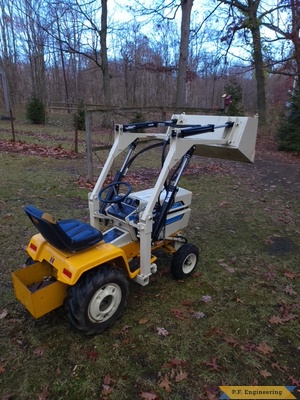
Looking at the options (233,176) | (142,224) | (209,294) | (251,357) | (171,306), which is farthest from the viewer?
(233,176)

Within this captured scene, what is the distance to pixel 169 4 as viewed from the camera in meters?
13.5

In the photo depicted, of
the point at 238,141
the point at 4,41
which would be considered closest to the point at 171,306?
the point at 238,141

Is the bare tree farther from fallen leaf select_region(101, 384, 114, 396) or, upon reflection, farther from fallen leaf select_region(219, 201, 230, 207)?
fallen leaf select_region(101, 384, 114, 396)

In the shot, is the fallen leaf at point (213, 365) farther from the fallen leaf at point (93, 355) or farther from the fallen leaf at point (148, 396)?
the fallen leaf at point (93, 355)

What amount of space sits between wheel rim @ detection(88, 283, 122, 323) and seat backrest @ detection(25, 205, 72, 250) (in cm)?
51

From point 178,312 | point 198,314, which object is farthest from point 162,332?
point 198,314

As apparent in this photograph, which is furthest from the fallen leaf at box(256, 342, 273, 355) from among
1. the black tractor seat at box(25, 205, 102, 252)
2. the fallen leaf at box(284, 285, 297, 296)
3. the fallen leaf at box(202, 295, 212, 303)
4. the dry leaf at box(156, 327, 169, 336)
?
the black tractor seat at box(25, 205, 102, 252)

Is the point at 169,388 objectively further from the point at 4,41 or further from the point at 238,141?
the point at 4,41

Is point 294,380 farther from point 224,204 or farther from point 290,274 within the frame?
point 224,204

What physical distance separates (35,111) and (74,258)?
1854cm

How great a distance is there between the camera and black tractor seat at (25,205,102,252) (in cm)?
221

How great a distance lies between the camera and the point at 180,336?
103 inches

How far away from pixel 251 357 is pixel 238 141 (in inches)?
81.3

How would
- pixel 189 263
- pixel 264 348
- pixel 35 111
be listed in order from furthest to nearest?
pixel 35 111, pixel 189 263, pixel 264 348
